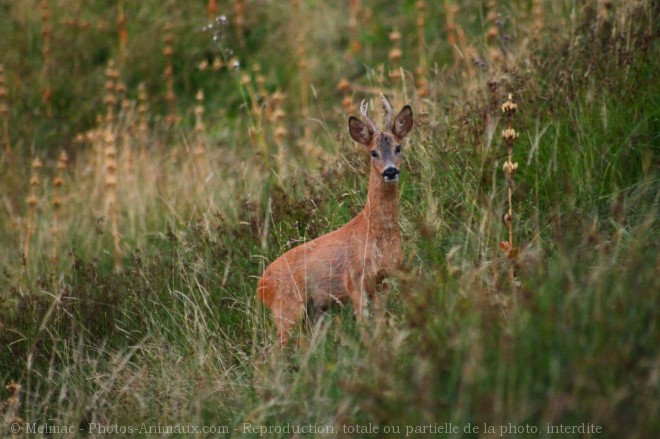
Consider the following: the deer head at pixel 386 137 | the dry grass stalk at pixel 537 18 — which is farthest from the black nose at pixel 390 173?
the dry grass stalk at pixel 537 18

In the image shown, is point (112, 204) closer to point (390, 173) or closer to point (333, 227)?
point (333, 227)

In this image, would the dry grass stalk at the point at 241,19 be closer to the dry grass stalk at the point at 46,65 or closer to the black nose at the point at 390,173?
the dry grass stalk at the point at 46,65

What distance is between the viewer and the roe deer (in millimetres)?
5438

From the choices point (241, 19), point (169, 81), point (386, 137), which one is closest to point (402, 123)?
point (386, 137)

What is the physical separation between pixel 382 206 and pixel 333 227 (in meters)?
0.79

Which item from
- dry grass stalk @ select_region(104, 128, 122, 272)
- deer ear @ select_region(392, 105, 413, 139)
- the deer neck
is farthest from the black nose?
dry grass stalk @ select_region(104, 128, 122, 272)

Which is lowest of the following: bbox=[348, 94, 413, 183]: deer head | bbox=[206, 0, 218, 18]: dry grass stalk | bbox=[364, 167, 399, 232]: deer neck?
bbox=[364, 167, 399, 232]: deer neck

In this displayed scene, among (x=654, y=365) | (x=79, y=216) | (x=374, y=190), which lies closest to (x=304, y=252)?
(x=374, y=190)

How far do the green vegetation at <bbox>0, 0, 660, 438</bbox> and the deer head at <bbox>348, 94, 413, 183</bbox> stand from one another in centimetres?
38

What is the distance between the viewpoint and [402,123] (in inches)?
222

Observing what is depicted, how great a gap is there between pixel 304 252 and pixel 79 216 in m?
3.03

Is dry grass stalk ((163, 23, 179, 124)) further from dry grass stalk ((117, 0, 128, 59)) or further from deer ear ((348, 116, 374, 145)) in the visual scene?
deer ear ((348, 116, 374, 145))

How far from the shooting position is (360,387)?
3.87m

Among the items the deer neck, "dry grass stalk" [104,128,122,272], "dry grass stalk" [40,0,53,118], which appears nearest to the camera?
the deer neck
